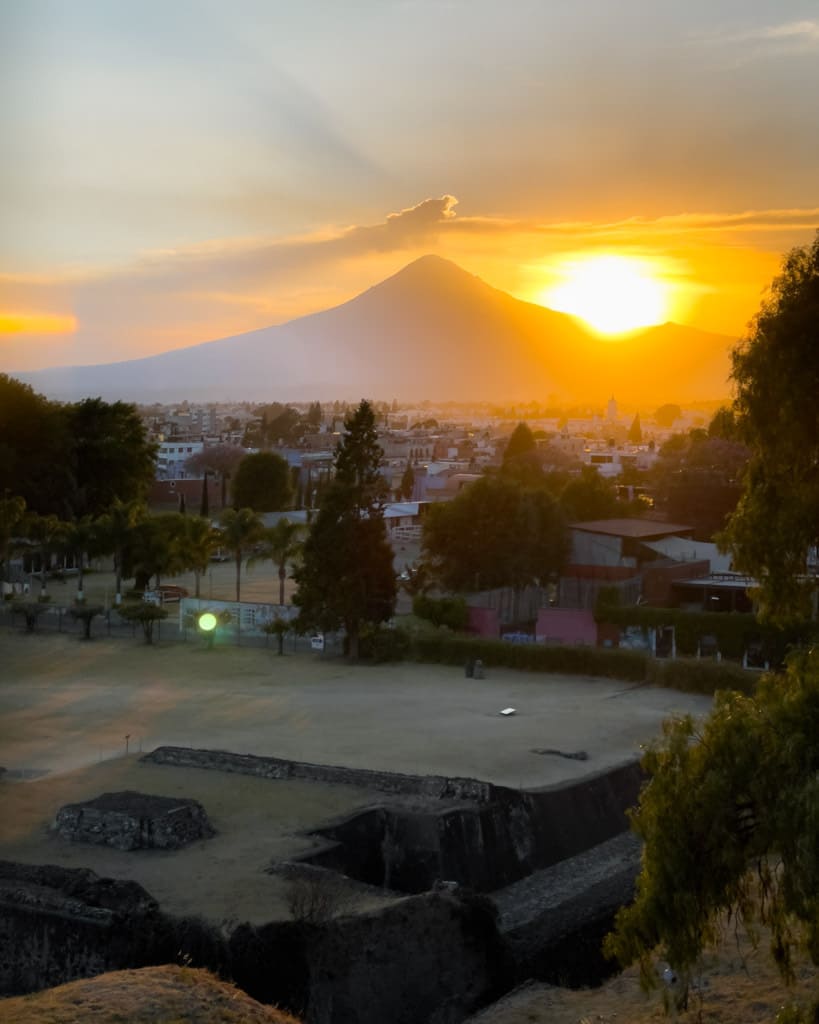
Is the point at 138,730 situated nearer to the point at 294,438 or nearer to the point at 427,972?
the point at 427,972

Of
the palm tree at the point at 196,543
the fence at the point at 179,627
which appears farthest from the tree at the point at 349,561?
the palm tree at the point at 196,543

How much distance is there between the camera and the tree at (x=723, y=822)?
29.5 ft

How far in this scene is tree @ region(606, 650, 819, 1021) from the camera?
9.00m

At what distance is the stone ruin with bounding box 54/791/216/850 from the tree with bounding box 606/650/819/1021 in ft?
31.5

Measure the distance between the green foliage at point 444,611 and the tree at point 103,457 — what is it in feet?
80.9

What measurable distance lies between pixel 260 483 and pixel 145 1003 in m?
59.9

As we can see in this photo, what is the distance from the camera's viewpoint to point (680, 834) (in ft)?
30.5

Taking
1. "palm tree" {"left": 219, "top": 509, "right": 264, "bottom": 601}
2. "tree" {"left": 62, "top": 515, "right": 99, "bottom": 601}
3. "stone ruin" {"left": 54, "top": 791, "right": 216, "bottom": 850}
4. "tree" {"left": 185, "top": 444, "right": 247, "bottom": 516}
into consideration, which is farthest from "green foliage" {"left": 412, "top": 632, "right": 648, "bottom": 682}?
"tree" {"left": 185, "top": 444, "right": 247, "bottom": 516}

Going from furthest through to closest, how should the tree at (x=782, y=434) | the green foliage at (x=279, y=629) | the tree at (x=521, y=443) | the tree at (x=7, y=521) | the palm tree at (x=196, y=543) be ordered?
the tree at (x=521, y=443), the palm tree at (x=196, y=543), the tree at (x=7, y=521), the green foliage at (x=279, y=629), the tree at (x=782, y=434)

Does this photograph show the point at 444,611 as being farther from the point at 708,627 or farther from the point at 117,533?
the point at 117,533

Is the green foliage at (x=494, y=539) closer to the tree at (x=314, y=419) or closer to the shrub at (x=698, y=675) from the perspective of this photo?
the shrub at (x=698, y=675)

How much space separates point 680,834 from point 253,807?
11.5m

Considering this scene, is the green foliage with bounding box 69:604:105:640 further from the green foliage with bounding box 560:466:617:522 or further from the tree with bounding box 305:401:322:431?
the tree with bounding box 305:401:322:431

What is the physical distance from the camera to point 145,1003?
37.3ft
